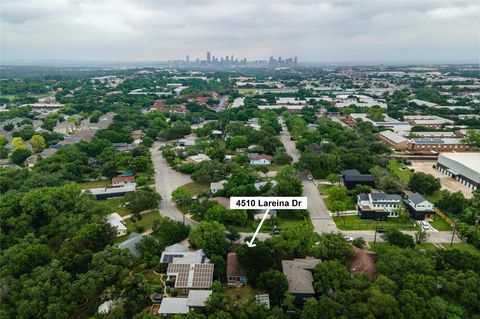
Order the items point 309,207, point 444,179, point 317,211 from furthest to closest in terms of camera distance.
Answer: point 444,179 < point 309,207 < point 317,211

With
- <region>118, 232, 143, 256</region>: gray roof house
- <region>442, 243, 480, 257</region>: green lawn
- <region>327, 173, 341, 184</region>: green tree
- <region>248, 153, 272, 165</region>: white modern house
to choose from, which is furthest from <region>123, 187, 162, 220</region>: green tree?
<region>442, 243, 480, 257</region>: green lawn

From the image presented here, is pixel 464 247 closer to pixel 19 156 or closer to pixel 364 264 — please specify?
pixel 364 264

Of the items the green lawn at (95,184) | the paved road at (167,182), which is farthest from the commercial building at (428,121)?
the green lawn at (95,184)

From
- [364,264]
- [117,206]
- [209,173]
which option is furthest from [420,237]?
[117,206]

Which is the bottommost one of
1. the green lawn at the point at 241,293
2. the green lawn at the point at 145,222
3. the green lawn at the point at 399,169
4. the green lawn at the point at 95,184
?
the green lawn at the point at 241,293

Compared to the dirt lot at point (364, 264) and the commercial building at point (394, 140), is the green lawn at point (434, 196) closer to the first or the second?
the dirt lot at point (364, 264)
